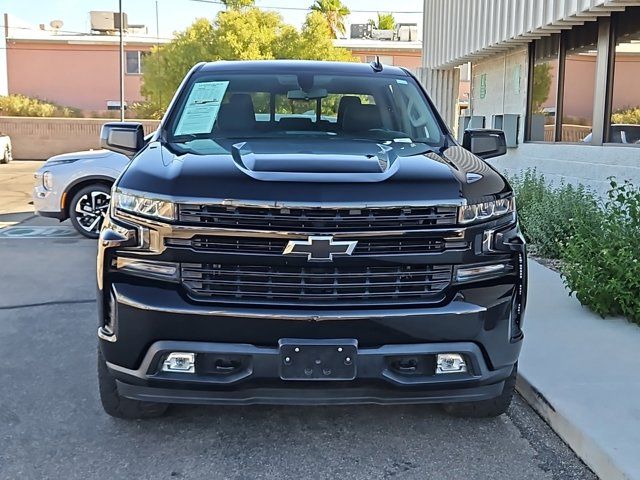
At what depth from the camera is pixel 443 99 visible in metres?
16.7

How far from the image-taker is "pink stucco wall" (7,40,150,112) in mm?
39312

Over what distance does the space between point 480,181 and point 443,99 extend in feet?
45.4

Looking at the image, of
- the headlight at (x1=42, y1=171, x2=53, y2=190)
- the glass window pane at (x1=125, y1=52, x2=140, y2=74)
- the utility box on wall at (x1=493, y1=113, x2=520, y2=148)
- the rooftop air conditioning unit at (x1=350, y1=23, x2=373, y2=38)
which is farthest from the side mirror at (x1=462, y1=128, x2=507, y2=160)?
the rooftop air conditioning unit at (x1=350, y1=23, x2=373, y2=38)

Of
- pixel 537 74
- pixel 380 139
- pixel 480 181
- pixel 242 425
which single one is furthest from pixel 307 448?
pixel 537 74

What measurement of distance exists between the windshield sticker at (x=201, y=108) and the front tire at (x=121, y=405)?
1.48 metres

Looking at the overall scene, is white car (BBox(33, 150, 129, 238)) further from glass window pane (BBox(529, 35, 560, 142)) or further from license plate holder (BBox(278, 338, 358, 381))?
license plate holder (BBox(278, 338, 358, 381))

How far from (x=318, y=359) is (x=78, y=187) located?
295 inches

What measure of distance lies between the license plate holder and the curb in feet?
3.94

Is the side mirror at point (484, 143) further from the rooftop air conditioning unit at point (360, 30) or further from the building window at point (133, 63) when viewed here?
the rooftop air conditioning unit at point (360, 30)

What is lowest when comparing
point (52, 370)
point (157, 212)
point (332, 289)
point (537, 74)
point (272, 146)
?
point (52, 370)

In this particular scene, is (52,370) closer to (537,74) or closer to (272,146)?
(272,146)

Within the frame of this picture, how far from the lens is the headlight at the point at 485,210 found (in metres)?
3.19

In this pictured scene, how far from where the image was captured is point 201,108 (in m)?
4.49

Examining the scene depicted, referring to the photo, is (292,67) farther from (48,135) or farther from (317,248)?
(48,135)
